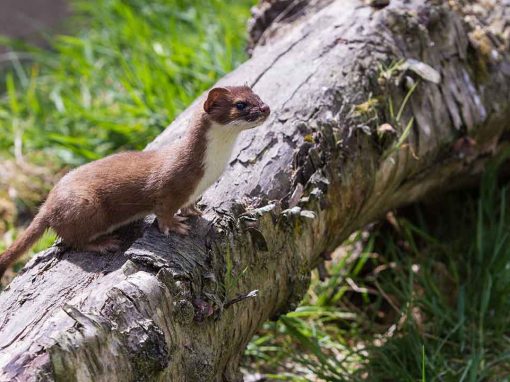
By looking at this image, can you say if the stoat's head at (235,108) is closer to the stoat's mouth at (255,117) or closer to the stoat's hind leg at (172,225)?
the stoat's mouth at (255,117)

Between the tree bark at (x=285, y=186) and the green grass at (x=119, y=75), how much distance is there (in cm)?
71

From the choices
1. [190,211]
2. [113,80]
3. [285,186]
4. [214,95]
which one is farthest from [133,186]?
[113,80]

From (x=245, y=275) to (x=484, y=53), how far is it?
1904 mm

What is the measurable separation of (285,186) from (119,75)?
2.50 meters

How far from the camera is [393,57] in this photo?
132 inches

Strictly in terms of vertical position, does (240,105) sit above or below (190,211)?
above

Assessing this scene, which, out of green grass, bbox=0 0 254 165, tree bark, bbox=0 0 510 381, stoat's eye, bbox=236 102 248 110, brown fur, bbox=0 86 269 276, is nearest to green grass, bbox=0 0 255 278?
green grass, bbox=0 0 254 165

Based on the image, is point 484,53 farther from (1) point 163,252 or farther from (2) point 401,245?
(1) point 163,252

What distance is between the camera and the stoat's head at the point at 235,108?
256cm

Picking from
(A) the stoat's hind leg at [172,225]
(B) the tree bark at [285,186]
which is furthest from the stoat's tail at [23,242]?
(A) the stoat's hind leg at [172,225]

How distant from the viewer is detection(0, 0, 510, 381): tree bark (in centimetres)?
196

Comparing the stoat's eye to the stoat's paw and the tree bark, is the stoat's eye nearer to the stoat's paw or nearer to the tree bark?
the tree bark

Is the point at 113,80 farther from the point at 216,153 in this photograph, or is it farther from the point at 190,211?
the point at 190,211

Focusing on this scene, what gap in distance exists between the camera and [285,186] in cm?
273
